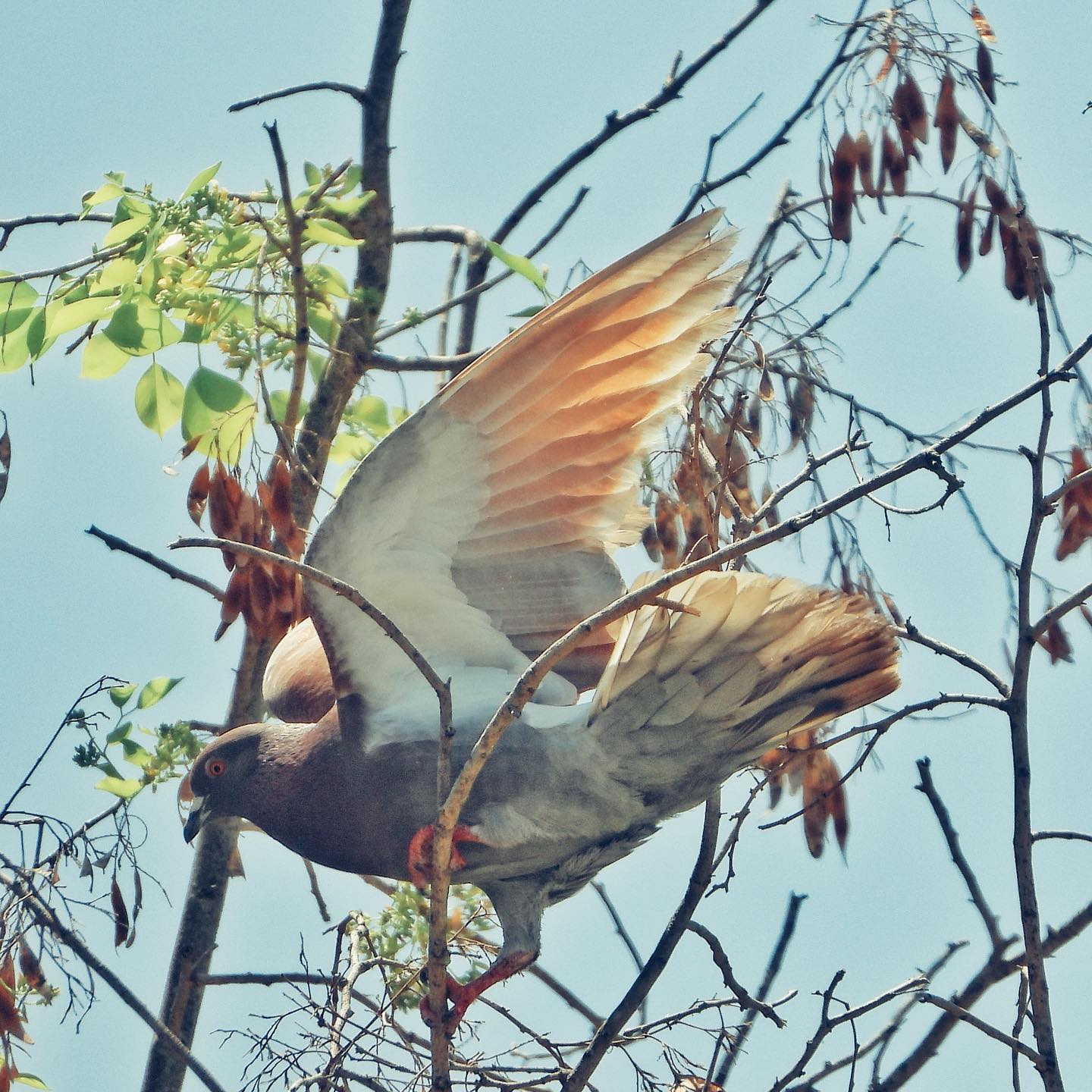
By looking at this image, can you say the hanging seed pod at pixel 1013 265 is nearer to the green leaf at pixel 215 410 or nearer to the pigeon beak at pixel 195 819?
the green leaf at pixel 215 410

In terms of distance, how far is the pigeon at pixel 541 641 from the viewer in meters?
2.93

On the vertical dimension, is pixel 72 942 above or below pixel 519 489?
below

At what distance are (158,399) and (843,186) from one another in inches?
64.8

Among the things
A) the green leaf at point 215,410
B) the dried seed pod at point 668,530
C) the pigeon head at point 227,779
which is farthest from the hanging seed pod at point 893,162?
the pigeon head at point 227,779

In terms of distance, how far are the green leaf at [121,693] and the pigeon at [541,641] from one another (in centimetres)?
41

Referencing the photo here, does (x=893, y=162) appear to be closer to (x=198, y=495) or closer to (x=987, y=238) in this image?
(x=987, y=238)

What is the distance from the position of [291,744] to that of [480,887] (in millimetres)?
555

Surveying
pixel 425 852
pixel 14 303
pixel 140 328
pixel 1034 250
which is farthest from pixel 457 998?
pixel 1034 250

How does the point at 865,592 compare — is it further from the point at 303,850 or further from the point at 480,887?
the point at 303,850

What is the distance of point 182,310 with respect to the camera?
118 inches

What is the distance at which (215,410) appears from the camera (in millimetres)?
3184

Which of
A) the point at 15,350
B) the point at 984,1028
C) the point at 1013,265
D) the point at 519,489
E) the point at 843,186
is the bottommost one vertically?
the point at 984,1028

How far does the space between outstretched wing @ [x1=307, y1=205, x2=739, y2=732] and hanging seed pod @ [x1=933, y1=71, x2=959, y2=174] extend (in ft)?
2.37

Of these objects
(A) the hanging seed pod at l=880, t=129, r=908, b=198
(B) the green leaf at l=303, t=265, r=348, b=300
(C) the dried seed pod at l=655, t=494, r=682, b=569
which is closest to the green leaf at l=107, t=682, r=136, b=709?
(B) the green leaf at l=303, t=265, r=348, b=300
